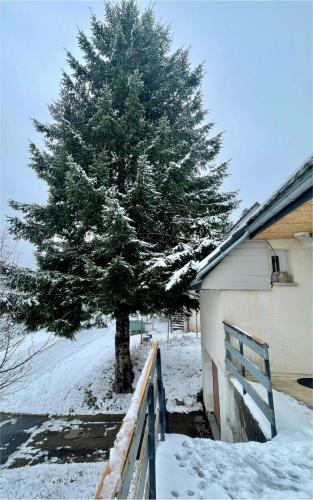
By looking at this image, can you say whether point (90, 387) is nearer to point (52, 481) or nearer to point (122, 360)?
point (122, 360)

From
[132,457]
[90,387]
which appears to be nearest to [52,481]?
[90,387]

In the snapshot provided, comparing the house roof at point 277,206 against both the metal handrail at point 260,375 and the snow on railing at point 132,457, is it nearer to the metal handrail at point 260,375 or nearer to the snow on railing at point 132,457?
the metal handrail at point 260,375

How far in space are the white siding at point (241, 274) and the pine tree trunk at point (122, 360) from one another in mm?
3711

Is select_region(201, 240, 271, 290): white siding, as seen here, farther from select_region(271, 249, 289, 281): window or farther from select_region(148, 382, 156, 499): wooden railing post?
select_region(148, 382, 156, 499): wooden railing post

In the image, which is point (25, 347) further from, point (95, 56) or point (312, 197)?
point (312, 197)

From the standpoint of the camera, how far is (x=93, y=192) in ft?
22.4

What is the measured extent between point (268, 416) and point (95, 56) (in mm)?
11323

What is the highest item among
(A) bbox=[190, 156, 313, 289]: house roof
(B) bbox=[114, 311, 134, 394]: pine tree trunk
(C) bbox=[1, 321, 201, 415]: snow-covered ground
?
(A) bbox=[190, 156, 313, 289]: house roof

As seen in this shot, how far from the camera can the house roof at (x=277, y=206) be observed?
279 cm

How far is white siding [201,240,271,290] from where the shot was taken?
17.7 ft

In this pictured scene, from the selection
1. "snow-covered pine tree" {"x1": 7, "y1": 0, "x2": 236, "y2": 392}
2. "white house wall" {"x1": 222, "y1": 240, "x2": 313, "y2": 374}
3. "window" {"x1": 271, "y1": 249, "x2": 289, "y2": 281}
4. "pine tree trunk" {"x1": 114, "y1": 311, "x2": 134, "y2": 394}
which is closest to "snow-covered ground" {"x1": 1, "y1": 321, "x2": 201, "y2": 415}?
"pine tree trunk" {"x1": 114, "y1": 311, "x2": 134, "y2": 394}

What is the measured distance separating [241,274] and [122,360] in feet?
16.8

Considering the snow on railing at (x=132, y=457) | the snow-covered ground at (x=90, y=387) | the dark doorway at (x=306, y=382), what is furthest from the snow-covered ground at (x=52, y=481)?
the dark doorway at (x=306, y=382)

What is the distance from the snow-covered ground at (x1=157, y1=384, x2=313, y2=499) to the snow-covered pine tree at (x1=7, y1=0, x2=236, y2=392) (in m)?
3.37
